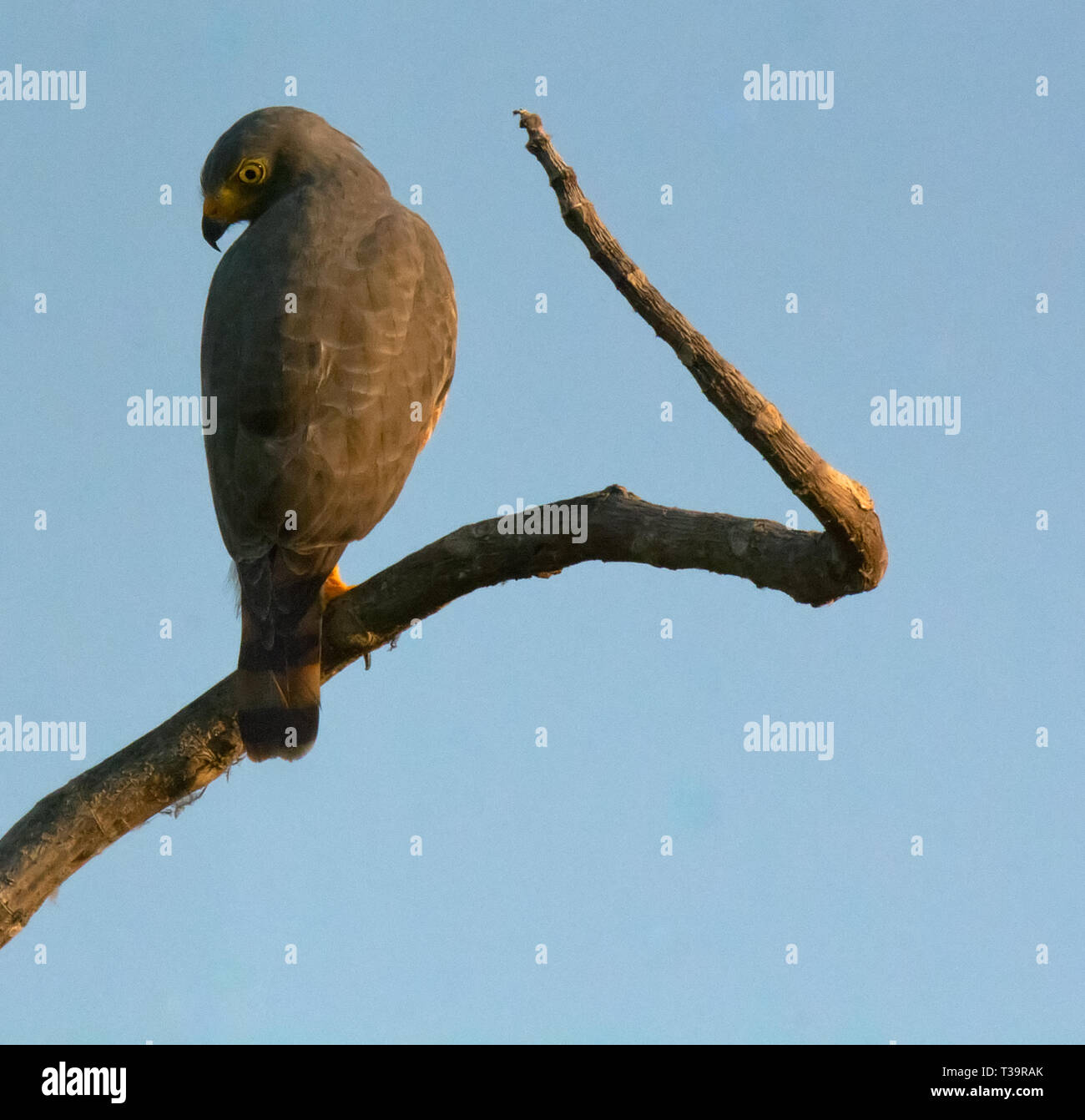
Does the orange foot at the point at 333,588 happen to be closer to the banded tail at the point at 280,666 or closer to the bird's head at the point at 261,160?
the banded tail at the point at 280,666

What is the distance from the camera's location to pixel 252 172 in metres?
5.48

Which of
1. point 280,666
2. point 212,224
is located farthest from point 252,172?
point 280,666

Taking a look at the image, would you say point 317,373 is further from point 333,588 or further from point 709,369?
point 709,369

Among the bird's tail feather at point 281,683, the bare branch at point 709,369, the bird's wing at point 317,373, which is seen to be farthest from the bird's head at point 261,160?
the bare branch at point 709,369

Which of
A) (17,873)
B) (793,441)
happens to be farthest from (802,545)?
(17,873)

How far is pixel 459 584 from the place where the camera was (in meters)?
3.96

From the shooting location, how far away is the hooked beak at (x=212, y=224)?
5.56 metres

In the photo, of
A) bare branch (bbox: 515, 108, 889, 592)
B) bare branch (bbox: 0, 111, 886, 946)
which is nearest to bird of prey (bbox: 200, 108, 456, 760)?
bare branch (bbox: 0, 111, 886, 946)

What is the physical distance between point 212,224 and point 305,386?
1476 mm

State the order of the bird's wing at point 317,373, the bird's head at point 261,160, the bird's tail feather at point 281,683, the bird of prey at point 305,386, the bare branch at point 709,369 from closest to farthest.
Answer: the bare branch at point 709,369, the bird's tail feather at point 281,683, the bird of prey at point 305,386, the bird's wing at point 317,373, the bird's head at point 261,160

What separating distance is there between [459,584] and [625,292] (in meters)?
1.26

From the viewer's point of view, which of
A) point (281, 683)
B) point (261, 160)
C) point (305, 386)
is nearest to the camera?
point (281, 683)

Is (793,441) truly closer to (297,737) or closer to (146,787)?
(297,737)

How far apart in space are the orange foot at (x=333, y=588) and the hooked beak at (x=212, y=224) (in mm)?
1849
